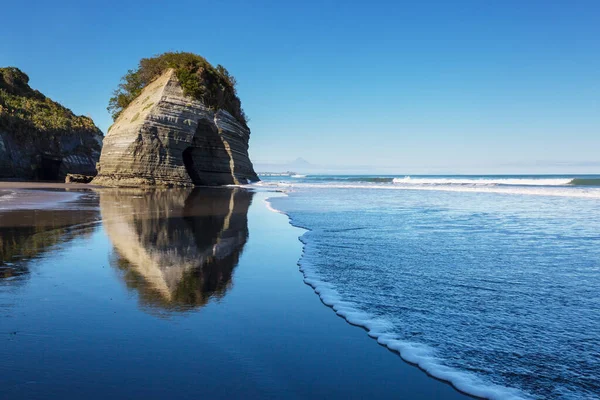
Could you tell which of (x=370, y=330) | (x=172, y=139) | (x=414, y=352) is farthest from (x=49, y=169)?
(x=414, y=352)

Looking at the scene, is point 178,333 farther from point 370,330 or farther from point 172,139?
point 172,139

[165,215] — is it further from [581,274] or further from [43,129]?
[43,129]

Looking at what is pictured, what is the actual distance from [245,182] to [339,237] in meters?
30.3

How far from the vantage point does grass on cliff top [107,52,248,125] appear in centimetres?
3191

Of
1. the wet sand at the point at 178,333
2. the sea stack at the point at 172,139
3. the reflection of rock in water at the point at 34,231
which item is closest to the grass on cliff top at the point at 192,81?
the sea stack at the point at 172,139

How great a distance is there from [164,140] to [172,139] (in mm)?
611

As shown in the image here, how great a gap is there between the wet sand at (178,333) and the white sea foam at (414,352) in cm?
8

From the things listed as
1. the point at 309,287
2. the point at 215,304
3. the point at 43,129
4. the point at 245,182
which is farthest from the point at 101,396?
the point at 43,129

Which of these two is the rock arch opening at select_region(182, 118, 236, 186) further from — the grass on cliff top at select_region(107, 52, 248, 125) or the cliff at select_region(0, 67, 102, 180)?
the cliff at select_region(0, 67, 102, 180)

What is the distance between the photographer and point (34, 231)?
8664mm

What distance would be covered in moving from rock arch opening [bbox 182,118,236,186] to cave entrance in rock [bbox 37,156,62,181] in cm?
1773

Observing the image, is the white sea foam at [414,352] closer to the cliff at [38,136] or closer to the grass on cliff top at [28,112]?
the cliff at [38,136]

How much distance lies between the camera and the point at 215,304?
13.9ft

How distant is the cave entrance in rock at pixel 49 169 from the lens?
42.0 metres
